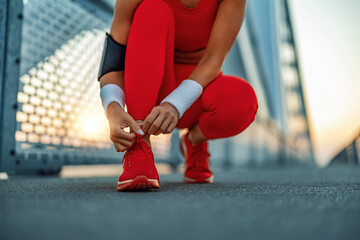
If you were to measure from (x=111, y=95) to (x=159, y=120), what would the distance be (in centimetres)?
16

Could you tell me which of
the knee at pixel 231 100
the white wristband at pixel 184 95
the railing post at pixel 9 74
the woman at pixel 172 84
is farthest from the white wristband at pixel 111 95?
the railing post at pixel 9 74

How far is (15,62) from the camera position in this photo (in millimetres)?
1184

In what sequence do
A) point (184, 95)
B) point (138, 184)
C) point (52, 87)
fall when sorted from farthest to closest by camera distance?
point (52, 87)
point (184, 95)
point (138, 184)

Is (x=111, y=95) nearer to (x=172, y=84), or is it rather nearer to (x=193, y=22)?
(x=172, y=84)

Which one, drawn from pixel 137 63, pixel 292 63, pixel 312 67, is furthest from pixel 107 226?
pixel 292 63

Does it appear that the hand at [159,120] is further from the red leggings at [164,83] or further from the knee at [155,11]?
the knee at [155,11]

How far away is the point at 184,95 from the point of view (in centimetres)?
72

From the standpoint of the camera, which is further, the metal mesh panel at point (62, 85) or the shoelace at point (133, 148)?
the metal mesh panel at point (62, 85)

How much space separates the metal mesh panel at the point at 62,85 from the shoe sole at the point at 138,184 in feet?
2.35

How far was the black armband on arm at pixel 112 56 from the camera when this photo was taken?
80cm

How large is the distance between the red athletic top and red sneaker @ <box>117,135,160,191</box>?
345mm

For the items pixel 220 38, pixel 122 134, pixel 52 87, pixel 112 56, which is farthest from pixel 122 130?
pixel 52 87

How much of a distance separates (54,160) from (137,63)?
81 cm

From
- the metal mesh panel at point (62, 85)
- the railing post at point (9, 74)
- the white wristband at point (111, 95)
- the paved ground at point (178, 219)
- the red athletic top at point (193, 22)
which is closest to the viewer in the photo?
the paved ground at point (178, 219)
